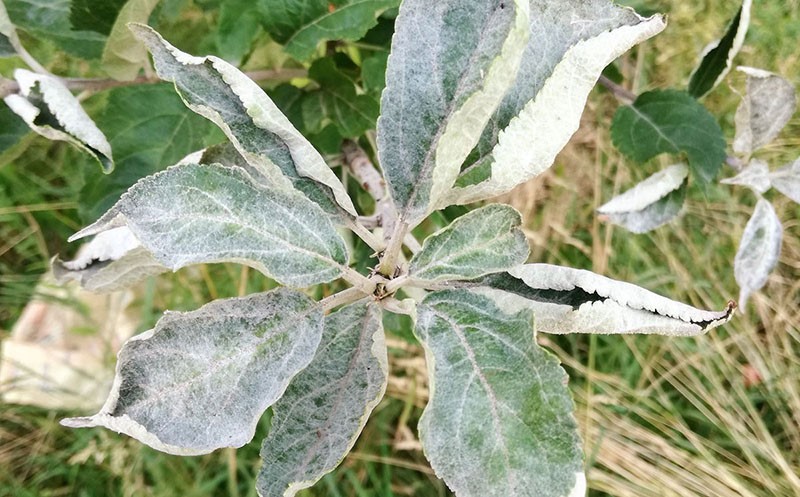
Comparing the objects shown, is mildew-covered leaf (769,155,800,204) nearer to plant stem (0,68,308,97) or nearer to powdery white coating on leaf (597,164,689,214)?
powdery white coating on leaf (597,164,689,214)

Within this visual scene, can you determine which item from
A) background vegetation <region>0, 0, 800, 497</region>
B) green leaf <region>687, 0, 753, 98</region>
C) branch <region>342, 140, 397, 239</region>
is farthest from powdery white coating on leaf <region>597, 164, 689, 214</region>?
background vegetation <region>0, 0, 800, 497</region>

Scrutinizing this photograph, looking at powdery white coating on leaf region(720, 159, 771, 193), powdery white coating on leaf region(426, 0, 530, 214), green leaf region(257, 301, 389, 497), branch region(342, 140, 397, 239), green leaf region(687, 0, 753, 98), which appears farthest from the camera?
powdery white coating on leaf region(720, 159, 771, 193)

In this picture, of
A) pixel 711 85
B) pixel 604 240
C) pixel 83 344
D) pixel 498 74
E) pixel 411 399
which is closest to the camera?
pixel 498 74

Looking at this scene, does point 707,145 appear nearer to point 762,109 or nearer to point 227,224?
point 762,109

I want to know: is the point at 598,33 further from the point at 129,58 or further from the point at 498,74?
the point at 129,58

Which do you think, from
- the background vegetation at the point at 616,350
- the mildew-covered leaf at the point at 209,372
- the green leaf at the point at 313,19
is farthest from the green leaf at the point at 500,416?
the background vegetation at the point at 616,350

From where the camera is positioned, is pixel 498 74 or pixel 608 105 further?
pixel 608 105

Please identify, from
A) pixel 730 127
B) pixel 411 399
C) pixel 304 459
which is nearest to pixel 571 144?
pixel 730 127

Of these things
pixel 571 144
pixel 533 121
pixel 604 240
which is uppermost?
pixel 533 121
